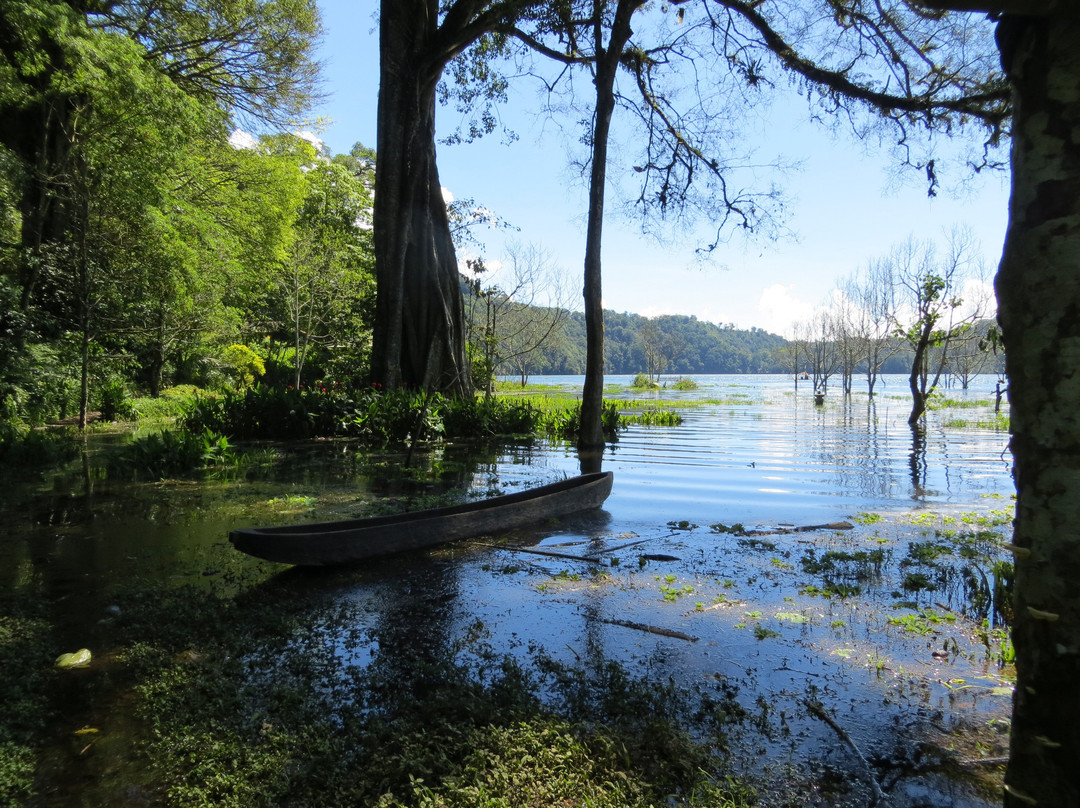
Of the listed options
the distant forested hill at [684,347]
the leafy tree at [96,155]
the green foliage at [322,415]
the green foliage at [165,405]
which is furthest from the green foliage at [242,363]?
the distant forested hill at [684,347]

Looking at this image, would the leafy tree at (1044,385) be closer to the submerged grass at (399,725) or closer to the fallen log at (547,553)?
the submerged grass at (399,725)

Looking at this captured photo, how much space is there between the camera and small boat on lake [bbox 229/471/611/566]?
4.77m

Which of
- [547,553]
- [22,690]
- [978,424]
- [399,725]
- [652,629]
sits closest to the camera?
[399,725]

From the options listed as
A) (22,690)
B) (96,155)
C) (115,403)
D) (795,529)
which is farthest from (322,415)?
(22,690)

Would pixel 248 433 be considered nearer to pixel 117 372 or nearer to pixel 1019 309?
pixel 117 372

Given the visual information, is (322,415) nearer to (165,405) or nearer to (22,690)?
(165,405)

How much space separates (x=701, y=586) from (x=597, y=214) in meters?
9.65

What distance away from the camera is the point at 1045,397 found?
1.70m

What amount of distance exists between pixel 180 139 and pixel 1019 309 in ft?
58.3

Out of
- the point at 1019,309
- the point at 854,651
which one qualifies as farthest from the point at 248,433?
the point at 1019,309

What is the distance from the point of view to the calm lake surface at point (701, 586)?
3191mm

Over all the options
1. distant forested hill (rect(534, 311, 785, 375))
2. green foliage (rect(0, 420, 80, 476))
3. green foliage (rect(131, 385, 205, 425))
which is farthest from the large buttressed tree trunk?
distant forested hill (rect(534, 311, 785, 375))

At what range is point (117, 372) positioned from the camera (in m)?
19.2

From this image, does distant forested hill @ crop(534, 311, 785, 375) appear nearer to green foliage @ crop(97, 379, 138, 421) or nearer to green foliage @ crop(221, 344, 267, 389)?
green foliage @ crop(221, 344, 267, 389)
